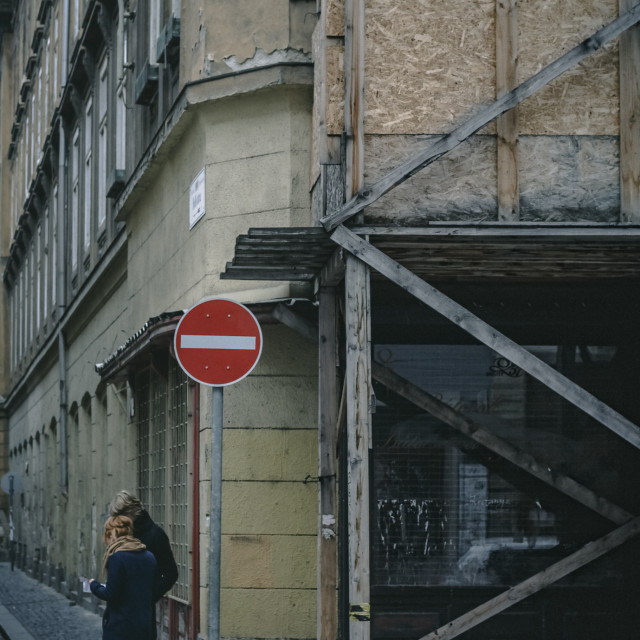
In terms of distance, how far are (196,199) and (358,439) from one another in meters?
4.44

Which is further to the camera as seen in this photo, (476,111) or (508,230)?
(476,111)

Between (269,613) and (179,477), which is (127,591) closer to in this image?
(269,613)

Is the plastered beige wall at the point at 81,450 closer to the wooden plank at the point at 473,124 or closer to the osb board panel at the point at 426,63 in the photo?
the osb board panel at the point at 426,63

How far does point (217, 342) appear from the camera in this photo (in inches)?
334

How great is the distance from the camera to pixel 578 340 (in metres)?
10.7

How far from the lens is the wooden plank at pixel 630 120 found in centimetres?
889

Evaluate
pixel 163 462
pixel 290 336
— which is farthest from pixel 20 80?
pixel 290 336

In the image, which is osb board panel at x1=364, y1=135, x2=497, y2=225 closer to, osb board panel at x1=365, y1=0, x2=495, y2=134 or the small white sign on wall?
osb board panel at x1=365, y1=0, x2=495, y2=134

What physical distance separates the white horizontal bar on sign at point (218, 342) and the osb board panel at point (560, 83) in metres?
2.19

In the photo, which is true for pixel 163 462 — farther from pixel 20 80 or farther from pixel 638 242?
pixel 20 80

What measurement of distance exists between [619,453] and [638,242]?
2385mm

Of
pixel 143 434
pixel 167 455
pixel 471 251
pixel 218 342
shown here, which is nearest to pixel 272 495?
pixel 218 342

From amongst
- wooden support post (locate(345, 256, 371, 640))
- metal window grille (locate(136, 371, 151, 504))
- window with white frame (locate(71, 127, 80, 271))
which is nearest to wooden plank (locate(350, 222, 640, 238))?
wooden support post (locate(345, 256, 371, 640))

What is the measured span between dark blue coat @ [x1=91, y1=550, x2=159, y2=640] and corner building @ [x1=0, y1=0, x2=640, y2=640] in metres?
1.17
